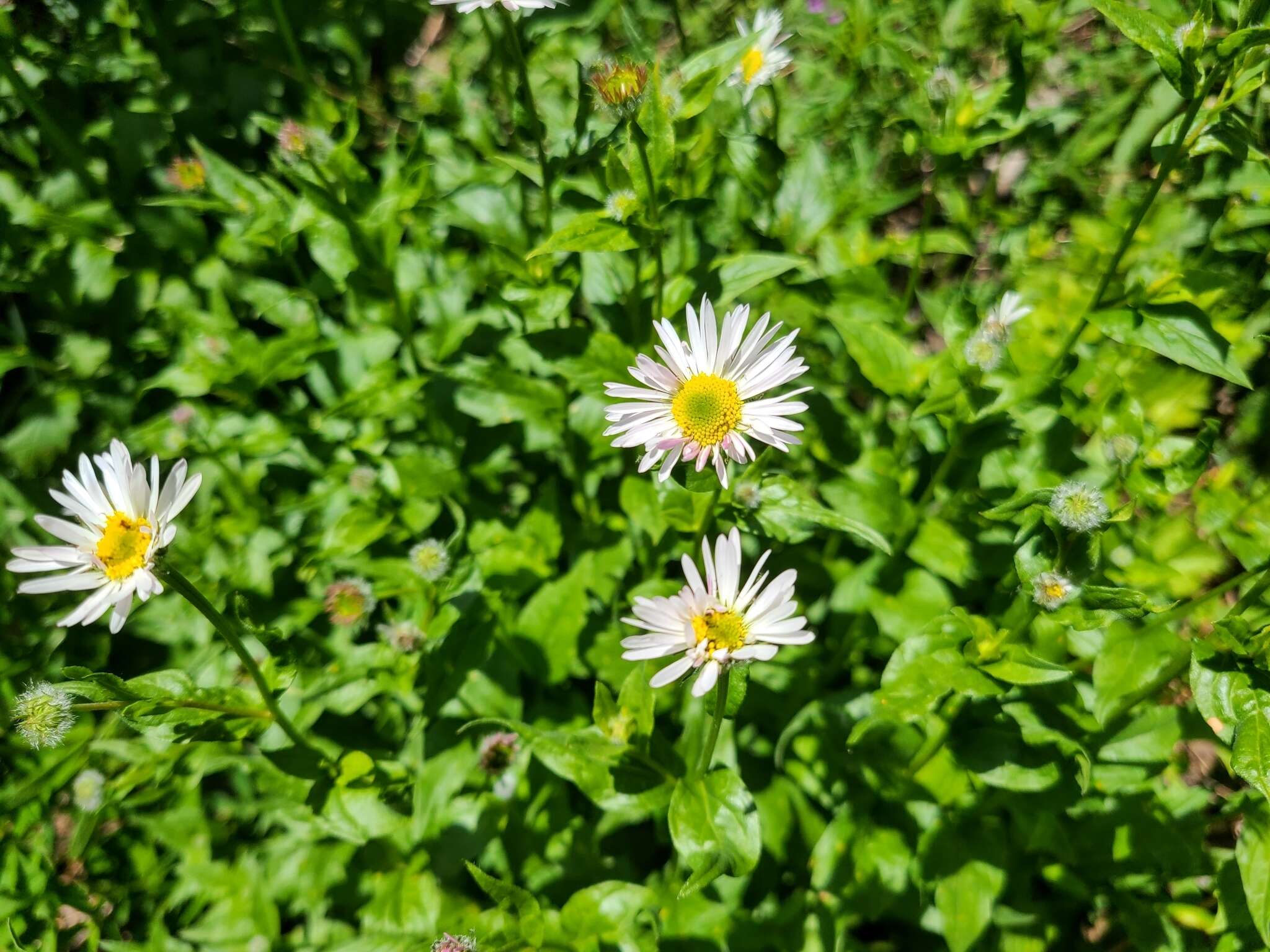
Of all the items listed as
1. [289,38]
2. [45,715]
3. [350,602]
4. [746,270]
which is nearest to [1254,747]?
[746,270]

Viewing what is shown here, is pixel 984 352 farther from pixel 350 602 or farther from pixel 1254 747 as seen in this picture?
pixel 350 602

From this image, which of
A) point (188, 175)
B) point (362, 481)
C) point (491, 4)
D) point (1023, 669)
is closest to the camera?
point (1023, 669)

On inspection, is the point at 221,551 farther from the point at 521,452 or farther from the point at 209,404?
the point at 521,452

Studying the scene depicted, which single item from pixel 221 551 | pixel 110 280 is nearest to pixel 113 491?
pixel 221 551

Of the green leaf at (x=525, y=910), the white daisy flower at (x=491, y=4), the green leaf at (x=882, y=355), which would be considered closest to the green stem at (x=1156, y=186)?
the green leaf at (x=882, y=355)

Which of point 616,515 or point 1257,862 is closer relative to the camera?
point 1257,862

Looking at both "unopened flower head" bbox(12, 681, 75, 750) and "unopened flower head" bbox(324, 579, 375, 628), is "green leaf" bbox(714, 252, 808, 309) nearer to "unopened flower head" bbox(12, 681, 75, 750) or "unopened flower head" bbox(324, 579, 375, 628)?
"unopened flower head" bbox(324, 579, 375, 628)

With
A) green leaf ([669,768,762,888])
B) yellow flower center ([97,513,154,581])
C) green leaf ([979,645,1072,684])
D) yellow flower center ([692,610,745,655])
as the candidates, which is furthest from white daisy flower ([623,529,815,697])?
yellow flower center ([97,513,154,581])

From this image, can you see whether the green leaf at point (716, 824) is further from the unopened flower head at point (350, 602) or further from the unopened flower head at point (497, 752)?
the unopened flower head at point (350, 602)
